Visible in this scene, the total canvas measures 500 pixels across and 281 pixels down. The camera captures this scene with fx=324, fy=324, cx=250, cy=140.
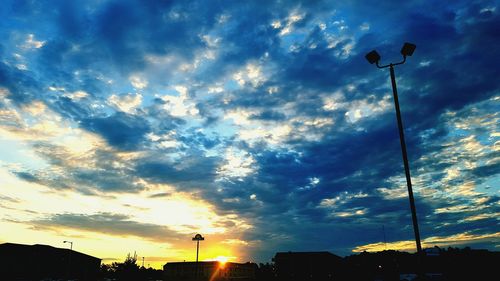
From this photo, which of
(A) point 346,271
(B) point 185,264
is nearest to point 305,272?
(A) point 346,271

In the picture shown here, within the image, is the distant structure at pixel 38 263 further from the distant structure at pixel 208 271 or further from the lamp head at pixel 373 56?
the lamp head at pixel 373 56

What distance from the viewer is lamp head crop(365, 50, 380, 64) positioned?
13414 millimetres

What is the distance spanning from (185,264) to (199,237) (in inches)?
1608

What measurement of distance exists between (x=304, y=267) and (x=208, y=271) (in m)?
23.0

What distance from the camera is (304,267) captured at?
7319cm

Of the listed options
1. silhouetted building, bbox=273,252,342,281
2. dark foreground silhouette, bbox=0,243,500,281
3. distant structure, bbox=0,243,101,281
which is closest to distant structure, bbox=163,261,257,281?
dark foreground silhouette, bbox=0,243,500,281

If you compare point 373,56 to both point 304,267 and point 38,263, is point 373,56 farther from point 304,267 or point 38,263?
point 38,263

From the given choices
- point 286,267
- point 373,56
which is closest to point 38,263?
point 286,267

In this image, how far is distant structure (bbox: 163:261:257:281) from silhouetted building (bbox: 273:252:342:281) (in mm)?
13456

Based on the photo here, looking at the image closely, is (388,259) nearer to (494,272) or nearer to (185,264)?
(494,272)

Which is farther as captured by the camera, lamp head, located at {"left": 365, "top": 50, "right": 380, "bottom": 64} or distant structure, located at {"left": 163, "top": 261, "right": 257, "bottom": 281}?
distant structure, located at {"left": 163, "top": 261, "right": 257, "bottom": 281}

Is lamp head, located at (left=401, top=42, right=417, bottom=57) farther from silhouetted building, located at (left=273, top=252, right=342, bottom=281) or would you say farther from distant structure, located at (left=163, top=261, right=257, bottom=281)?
distant structure, located at (left=163, top=261, right=257, bottom=281)

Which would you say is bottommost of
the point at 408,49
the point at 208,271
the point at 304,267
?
the point at 208,271

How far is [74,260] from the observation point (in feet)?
346
